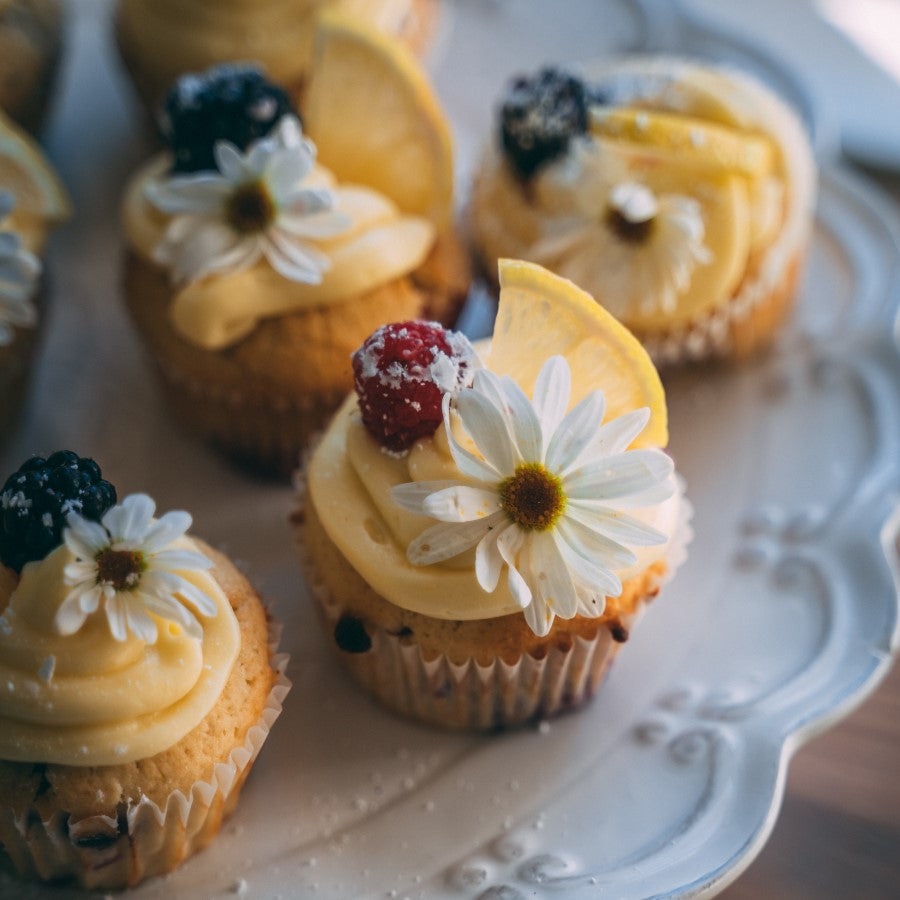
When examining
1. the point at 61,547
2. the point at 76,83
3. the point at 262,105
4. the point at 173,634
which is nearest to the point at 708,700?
the point at 173,634

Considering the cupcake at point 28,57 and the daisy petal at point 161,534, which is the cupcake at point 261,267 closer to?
the cupcake at point 28,57

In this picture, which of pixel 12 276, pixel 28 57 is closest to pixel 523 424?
pixel 12 276

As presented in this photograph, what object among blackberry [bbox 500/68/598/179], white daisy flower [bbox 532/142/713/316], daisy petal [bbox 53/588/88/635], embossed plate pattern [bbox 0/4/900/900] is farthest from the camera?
blackberry [bbox 500/68/598/179]

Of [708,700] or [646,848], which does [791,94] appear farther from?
[646,848]

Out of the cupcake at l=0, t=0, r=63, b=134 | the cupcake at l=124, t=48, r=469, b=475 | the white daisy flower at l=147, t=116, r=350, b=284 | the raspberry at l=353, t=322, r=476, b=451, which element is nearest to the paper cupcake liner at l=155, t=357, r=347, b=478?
the cupcake at l=124, t=48, r=469, b=475

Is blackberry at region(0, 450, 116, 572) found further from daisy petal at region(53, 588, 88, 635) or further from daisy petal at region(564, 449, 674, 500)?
daisy petal at region(564, 449, 674, 500)

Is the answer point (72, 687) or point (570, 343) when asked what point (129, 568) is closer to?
point (72, 687)
